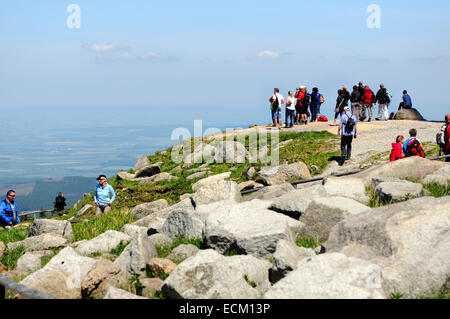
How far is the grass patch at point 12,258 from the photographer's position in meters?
14.6

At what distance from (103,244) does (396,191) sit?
23.9ft

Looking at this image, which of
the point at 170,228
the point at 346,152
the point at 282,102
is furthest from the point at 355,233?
the point at 282,102

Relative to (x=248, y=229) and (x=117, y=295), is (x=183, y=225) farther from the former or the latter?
(x=117, y=295)

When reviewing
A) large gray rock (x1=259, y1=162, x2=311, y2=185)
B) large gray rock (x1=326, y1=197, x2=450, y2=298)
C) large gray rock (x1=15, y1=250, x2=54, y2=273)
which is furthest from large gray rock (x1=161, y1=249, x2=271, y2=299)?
large gray rock (x1=259, y1=162, x2=311, y2=185)

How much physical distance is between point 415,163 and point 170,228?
24.6 feet

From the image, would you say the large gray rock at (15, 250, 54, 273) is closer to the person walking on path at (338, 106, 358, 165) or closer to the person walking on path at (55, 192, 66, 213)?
the person walking on path at (338, 106, 358, 165)

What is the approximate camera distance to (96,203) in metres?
19.7

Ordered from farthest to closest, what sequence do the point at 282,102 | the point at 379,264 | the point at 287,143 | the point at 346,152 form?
the point at 282,102 < the point at 287,143 < the point at 346,152 < the point at 379,264

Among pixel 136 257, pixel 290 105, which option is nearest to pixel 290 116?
pixel 290 105

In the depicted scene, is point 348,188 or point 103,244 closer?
point 103,244

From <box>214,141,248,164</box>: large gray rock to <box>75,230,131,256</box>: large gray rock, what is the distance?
47.8 feet

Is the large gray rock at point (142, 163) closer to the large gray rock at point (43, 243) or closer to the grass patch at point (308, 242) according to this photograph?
the large gray rock at point (43, 243)

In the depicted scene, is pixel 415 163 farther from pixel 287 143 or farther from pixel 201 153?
pixel 201 153

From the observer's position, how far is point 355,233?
10.1m
